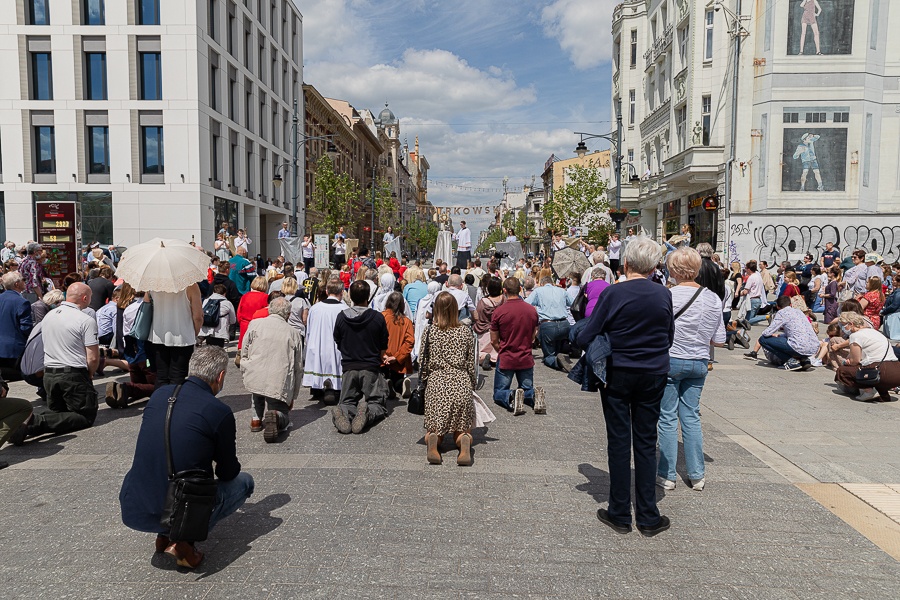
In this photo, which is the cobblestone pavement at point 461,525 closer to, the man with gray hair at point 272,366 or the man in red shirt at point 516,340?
the man with gray hair at point 272,366

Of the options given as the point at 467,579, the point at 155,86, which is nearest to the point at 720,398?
the point at 467,579

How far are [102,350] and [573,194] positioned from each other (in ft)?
113

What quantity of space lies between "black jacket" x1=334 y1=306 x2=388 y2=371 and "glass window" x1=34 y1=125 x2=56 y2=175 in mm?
29270

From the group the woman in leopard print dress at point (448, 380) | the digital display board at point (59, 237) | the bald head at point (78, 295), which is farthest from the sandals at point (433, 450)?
the digital display board at point (59, 237)

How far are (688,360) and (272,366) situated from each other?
13.4 ft

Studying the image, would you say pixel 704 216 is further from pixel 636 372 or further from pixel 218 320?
pixel 636 372

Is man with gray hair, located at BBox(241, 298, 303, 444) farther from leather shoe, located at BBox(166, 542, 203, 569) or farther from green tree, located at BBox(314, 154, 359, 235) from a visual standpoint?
green tree, located at BBox(314, 154, 359, 235)

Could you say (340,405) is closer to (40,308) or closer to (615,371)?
(615,371)

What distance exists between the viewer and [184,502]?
3523 mm

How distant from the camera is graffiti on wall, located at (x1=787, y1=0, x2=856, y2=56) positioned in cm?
2344

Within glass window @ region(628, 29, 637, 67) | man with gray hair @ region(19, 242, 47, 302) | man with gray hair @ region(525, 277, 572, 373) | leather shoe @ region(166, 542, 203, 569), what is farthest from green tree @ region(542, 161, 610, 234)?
leather shoe @ region(166, 542, 203, 569)

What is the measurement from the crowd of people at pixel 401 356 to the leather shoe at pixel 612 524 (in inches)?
0.5

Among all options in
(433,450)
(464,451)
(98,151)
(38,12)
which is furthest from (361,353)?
(38,12)

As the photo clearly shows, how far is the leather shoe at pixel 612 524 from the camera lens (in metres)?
4.31
